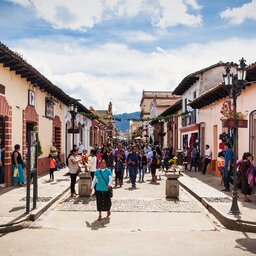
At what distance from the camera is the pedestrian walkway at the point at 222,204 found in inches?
352

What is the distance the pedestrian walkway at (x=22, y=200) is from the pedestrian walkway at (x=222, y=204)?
14.2 ft

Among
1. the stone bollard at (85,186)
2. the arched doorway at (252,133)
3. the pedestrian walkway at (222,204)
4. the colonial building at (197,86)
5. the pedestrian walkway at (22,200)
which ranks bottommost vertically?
the pedestrian walkway at (222,204)

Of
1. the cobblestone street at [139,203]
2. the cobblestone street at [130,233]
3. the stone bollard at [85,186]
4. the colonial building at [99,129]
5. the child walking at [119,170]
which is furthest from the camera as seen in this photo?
the colonial building at [99,129]

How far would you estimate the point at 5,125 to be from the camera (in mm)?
14688

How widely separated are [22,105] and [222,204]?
9178 mm

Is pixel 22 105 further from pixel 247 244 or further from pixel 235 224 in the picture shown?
pixel 247 244

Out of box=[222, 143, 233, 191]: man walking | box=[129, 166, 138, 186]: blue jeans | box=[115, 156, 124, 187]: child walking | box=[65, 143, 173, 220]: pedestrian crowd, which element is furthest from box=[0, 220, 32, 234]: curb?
box=[115, 156, 124, 187]: child walking

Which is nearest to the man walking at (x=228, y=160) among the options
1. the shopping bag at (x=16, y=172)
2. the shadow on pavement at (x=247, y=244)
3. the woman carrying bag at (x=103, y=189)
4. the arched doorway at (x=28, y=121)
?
the woman carrying bag at (x=103, y=189)

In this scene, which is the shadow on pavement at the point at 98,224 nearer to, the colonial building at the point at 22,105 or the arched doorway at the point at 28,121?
the colonial building at the point at 22,105

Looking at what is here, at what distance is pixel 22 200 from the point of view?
38.1ft

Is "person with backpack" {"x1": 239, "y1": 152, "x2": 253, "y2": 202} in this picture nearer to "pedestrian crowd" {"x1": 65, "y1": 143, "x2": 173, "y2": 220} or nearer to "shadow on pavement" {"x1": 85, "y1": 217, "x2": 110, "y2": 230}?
"pedestrian crowd" {"x1": 65, "y1": 143, "x2": 173, "y2": 220}

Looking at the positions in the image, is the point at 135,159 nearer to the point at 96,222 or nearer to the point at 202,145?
the point at 96,222

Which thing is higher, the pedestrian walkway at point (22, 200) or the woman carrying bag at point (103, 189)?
the woman carrying bag at point (103, 189)

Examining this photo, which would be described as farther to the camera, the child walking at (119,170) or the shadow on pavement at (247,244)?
the child walking at (119,170)
